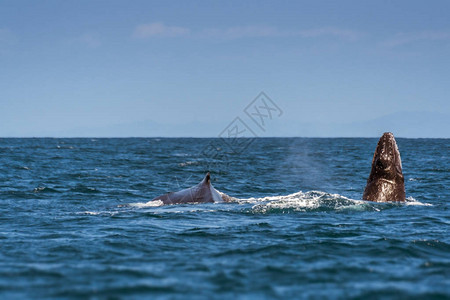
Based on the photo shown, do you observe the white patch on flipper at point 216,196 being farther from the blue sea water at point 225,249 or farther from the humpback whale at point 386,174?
the humpback whale at point 386,174

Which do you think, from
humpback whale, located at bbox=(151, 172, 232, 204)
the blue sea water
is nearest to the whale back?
humpback whale, located at bbox=(151, 172, 232, 204)

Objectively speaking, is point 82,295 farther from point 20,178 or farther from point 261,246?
point 20,178

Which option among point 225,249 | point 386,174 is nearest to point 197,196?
point 386,174

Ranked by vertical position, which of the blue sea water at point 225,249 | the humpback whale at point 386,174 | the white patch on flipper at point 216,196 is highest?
the humpback whale at point 386,174

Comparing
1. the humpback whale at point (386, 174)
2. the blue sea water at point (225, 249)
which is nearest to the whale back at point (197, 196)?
the blue sea water at point (225, 249)

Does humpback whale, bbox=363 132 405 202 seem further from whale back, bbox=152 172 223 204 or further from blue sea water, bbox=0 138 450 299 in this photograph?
whale back, bbox=152 172 223 204

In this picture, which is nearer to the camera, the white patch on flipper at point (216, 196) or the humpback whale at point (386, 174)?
the humpback whale at point (386, 174)

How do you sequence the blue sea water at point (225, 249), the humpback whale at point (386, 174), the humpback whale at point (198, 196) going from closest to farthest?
the blue sea water at point (225, 249) → the humpback whale at point (386, 174) → the humpback whale at point (198, 196)

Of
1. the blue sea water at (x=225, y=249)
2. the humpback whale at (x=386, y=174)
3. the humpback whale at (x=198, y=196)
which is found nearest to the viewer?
the blue sea water at (x=225, y=249)

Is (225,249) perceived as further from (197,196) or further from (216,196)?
(216,196)

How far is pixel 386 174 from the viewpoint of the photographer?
17.2m

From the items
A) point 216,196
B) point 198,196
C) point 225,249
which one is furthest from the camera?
point 216,196

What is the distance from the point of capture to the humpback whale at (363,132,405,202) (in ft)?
55.7

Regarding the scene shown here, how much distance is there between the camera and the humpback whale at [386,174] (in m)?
17.0
